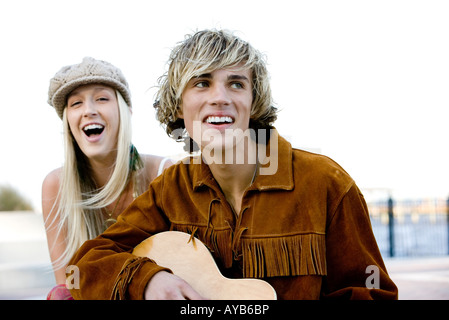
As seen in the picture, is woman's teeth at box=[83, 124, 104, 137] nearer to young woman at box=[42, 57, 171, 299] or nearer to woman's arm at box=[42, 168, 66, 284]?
young woman at box=[42, 57, 171, 299]

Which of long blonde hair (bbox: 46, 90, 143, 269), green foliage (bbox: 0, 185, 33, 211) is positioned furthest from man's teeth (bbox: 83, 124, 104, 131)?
green foliage (bbox: 0, 185, 33, 211)

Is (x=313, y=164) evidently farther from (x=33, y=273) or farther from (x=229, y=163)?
(x=33, y=273)

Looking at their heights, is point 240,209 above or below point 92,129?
below

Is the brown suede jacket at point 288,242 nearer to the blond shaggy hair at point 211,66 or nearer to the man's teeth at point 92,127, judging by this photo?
the blond shaggy hair at point 211,66

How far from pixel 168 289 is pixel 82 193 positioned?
1.41 m

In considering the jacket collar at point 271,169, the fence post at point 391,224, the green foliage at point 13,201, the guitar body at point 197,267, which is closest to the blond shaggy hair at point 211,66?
the jacket collar at point 271,169

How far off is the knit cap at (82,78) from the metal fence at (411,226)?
23.2 feet

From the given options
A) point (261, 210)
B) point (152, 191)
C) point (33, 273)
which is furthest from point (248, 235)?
point (33, 273)

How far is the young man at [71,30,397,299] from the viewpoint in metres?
1.73

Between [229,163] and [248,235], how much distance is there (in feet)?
1.06

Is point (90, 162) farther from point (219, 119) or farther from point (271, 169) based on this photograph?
point (271, 169)

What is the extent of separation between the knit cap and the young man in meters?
0.69

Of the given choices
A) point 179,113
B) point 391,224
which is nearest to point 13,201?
point 391,224

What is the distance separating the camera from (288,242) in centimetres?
177
